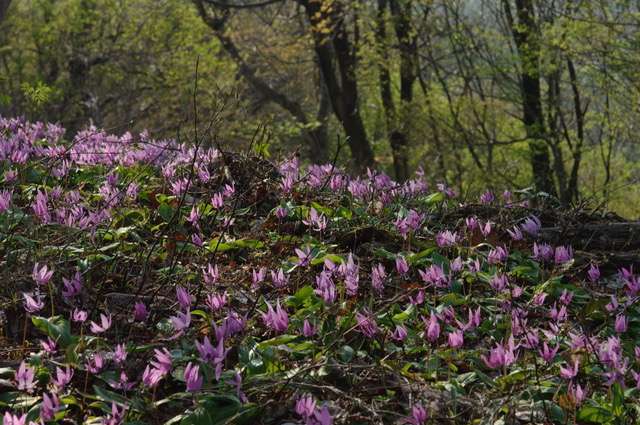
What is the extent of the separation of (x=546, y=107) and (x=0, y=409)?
1726 cm

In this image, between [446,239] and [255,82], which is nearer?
[446,239]

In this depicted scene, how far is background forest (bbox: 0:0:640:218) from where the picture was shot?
16.5m

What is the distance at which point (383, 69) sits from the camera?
67.8ft

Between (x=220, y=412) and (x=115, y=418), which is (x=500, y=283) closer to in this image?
(x=220, y=412)

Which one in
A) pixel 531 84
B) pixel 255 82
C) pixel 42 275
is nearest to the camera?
pixel 42 275

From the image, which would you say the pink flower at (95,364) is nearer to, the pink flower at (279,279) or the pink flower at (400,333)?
the pink flower at (279,279)

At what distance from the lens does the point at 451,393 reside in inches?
102

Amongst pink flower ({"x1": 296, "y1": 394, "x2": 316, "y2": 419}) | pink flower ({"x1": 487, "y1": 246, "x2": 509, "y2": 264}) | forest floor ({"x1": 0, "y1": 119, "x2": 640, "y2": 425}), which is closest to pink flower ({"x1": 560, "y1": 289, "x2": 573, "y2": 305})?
forest floor ({"x1": 0, "y1": 119, "x2": 640, "y2": 425})

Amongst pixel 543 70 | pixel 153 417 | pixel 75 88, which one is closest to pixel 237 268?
pixel 153 417

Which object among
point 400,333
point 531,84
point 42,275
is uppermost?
point 42,275

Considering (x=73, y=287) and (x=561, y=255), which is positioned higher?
(x=73, y=287)

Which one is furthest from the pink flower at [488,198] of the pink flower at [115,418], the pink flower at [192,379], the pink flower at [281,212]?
the pink flower at [115,418]

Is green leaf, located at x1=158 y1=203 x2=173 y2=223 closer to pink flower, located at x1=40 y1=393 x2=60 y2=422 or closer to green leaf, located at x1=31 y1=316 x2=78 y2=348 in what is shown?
green leaf, located at x1=31 y1=316 x2=78 y2=348

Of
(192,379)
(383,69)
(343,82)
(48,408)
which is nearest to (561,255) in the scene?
(192,379)
